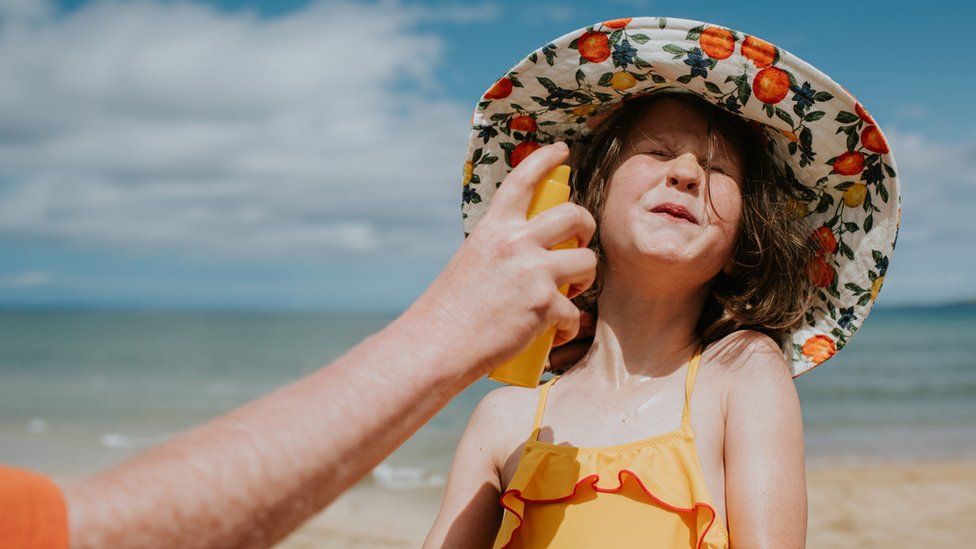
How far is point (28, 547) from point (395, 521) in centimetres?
701

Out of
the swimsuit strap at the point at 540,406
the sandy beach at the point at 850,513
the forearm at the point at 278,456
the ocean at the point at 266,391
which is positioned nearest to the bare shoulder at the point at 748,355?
the swimsuit strap at the point at 540,406

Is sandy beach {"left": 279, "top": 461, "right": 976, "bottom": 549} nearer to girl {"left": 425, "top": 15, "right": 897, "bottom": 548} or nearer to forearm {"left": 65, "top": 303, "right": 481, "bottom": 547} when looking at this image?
girl {"left": 425, "top": 15, "right": 897, "bottom": 548}

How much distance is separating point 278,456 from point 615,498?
122 cm

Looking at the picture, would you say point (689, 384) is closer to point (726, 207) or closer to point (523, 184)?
point (726, 207)

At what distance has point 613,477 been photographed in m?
2.04

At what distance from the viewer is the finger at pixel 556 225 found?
127cm

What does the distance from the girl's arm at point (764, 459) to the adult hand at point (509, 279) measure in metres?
0.85

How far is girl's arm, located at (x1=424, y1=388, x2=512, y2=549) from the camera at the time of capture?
2.19m

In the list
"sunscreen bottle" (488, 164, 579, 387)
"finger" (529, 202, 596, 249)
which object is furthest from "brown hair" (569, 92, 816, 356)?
"finger" (529, 202, 596, 249)

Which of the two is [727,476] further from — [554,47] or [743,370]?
[554,47]

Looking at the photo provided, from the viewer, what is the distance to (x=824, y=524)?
7.23 m

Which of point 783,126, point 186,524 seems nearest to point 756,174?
point 783,126

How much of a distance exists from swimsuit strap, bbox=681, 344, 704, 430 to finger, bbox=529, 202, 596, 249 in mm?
961

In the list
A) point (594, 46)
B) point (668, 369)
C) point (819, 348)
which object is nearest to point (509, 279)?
point (594, 46)
